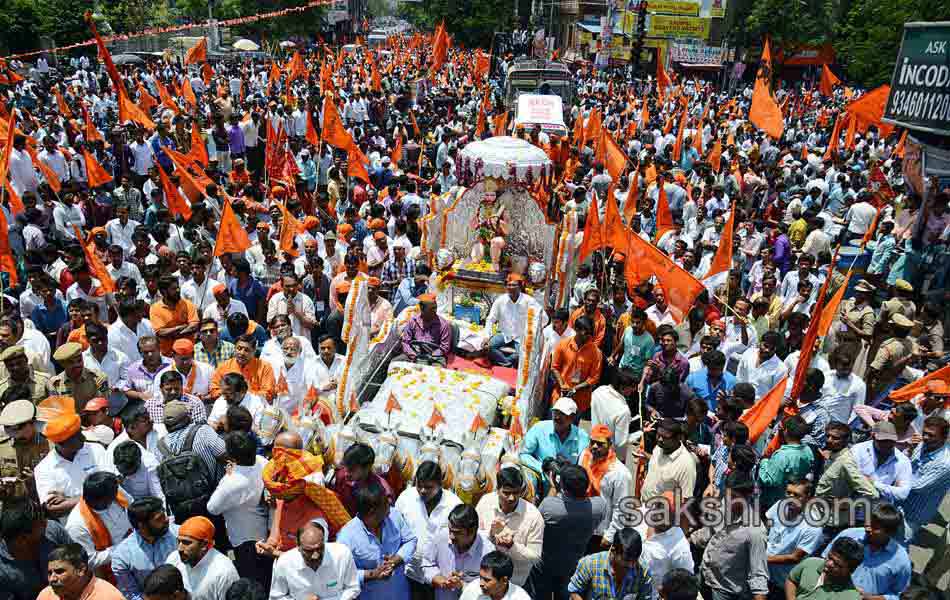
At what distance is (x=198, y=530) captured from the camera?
11.5 ft

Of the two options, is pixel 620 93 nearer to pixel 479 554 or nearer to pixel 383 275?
pixel 383 275

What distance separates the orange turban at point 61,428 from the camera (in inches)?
162

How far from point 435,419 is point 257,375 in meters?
1.68

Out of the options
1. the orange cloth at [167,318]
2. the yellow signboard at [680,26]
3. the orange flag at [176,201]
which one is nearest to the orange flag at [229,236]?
the orange cloth at [167,318]

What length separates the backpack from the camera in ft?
13.7

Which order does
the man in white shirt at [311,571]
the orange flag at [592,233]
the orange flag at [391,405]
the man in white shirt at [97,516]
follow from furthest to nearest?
the orange flag at [592,233]
the orange flag at [391,405]
the man in white shirt at [97,516]
the man in white shirt at [311,571]

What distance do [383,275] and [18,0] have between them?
31096 millimetres

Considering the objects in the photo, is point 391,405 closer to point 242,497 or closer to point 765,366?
point 242,497

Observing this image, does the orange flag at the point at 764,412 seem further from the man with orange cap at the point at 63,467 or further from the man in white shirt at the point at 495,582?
the man with orange cap at the point at 63,467

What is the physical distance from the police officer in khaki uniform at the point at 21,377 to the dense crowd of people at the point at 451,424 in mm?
20

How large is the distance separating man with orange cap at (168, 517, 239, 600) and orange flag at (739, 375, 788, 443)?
12.6 feet

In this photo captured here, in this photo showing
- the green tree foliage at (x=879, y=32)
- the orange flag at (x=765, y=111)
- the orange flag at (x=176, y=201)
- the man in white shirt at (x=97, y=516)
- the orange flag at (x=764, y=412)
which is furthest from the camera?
the green tree foliage at (x=879, y=32)

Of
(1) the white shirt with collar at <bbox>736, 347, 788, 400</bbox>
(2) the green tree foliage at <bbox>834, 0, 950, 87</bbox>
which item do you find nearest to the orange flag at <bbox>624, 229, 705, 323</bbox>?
(1) the white shirt with collar at <bbox>736, 347, 788, 400</bbox>

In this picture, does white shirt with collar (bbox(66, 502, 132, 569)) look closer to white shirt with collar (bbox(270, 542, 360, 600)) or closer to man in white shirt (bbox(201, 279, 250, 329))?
white shirt with collar (bbox(270, 542, 360, 600))
